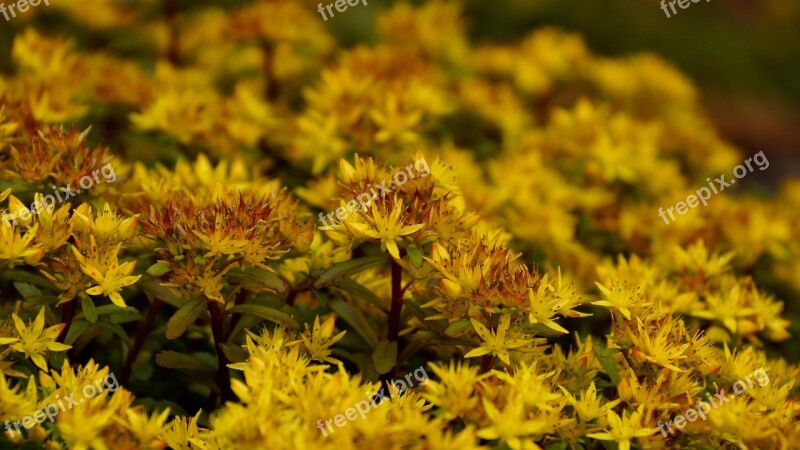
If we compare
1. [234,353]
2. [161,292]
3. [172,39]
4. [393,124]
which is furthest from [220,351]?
[172,39]

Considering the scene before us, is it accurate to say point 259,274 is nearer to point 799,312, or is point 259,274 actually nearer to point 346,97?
point 346,97

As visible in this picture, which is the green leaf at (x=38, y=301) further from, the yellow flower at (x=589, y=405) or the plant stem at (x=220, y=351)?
the yellow flower at (x=589, y=405)

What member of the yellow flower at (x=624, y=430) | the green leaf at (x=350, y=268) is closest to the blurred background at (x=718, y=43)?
the green leaf at (x=350, y=268)

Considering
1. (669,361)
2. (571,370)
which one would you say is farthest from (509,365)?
(669,361)

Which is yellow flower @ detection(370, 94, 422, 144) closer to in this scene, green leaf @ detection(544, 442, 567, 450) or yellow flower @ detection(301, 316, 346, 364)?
yellow flower @ detection(301, 316, 346, 364)

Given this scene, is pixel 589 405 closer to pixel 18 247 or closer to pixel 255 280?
pixel 255 280

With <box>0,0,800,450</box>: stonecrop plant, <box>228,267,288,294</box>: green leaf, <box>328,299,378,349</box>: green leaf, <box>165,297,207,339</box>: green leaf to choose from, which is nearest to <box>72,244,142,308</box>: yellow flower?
<box>0,0,800,450</box>: stonecrop plant
